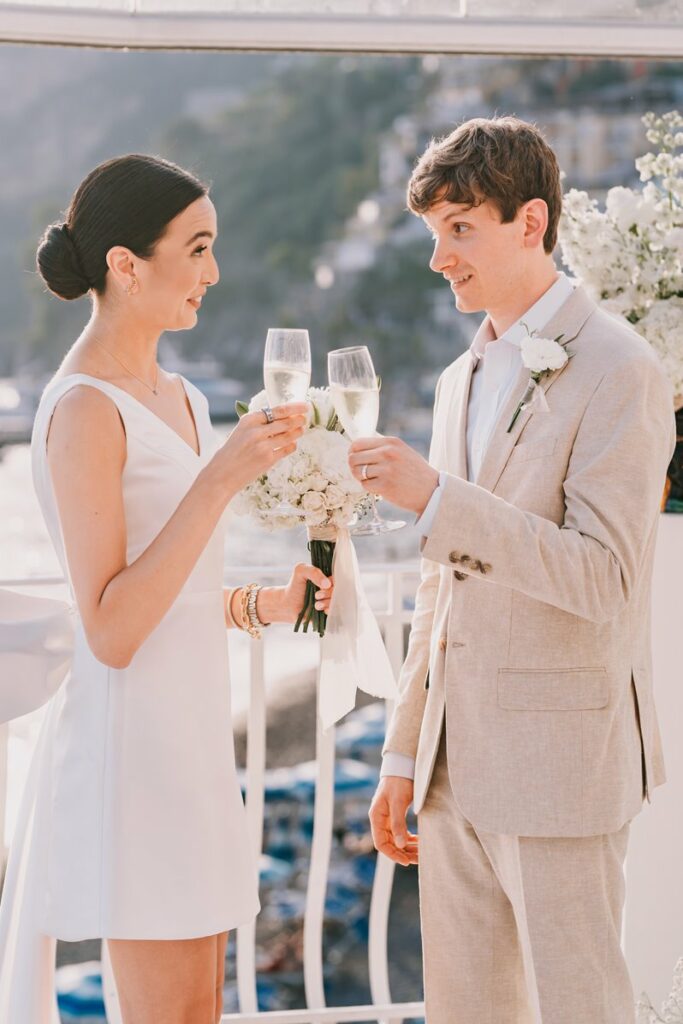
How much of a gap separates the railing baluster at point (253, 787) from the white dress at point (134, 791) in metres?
0.77

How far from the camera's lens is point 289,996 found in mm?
11625

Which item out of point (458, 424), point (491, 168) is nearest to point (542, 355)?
point (458, 424)

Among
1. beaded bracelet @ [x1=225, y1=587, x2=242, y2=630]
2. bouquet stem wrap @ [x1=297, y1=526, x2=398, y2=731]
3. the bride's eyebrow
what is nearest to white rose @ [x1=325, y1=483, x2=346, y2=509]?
bouquet stem wrap @ [x1=297, y1=526, x2=398, y2=731]

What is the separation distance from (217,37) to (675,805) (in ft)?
6.68

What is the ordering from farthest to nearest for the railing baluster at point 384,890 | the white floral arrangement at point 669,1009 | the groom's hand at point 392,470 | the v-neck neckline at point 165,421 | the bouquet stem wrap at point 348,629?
the railing baluster at point 384,890
the white floral arrangement at point 669,1009
the bouquet stem wrap at point 348,629
the v-neck neckline at point 165,421
the groom's hand at point 392,470

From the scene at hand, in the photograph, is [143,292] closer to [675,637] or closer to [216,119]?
[675,637]

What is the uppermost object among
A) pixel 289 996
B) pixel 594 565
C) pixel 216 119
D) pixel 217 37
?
pixel 216 119

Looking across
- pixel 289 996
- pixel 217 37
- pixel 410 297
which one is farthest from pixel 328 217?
pixel 217 37

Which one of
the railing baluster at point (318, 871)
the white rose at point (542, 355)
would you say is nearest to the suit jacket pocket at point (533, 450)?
the white rose at point (542, 355)

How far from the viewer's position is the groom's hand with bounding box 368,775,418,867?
208 centimetres

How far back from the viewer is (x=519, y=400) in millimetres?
1828

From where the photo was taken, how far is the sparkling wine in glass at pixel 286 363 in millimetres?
1731

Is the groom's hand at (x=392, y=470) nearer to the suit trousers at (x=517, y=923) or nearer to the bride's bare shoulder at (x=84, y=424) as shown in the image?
the bride's bare shoulder at (x=84, y=424)

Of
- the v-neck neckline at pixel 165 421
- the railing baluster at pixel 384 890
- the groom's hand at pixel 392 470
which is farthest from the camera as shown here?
the railing baluster at pixel 384 890
